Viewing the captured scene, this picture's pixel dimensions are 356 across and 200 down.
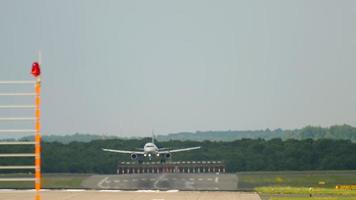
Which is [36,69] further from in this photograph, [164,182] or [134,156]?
[134,156]

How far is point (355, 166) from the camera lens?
91.9 m

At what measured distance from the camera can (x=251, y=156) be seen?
9725 centimetres

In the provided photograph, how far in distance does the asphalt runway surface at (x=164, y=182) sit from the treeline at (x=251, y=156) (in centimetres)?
1809

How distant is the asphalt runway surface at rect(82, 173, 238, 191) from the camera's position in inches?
2559

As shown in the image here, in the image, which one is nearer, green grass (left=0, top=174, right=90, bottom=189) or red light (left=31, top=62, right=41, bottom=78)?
red light (left=31, top=62, right=41, bottom=78)

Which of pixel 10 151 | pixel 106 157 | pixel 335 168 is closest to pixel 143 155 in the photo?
pixel 106 157

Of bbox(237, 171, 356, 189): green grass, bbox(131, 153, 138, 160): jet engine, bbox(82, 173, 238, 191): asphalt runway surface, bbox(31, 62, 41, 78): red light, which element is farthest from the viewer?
bbox(131, 153, 138, 160): jet engine

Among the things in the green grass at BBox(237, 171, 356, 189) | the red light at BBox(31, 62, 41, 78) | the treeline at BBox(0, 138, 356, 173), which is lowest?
the green grass at BBox(237, 171, 356, 189)

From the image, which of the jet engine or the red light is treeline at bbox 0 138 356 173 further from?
the red light

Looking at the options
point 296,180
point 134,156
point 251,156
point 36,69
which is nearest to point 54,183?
point 296,180

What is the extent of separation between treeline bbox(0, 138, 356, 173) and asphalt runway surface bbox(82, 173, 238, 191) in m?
18.1

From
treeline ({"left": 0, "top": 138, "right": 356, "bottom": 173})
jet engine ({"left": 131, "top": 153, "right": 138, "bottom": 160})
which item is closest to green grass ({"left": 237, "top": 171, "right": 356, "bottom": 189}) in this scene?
treeline ({"left": 0, "top": 138, "right": 356, "bottom": 173})

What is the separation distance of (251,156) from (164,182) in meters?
29.6

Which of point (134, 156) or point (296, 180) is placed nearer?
point (296, 180)
